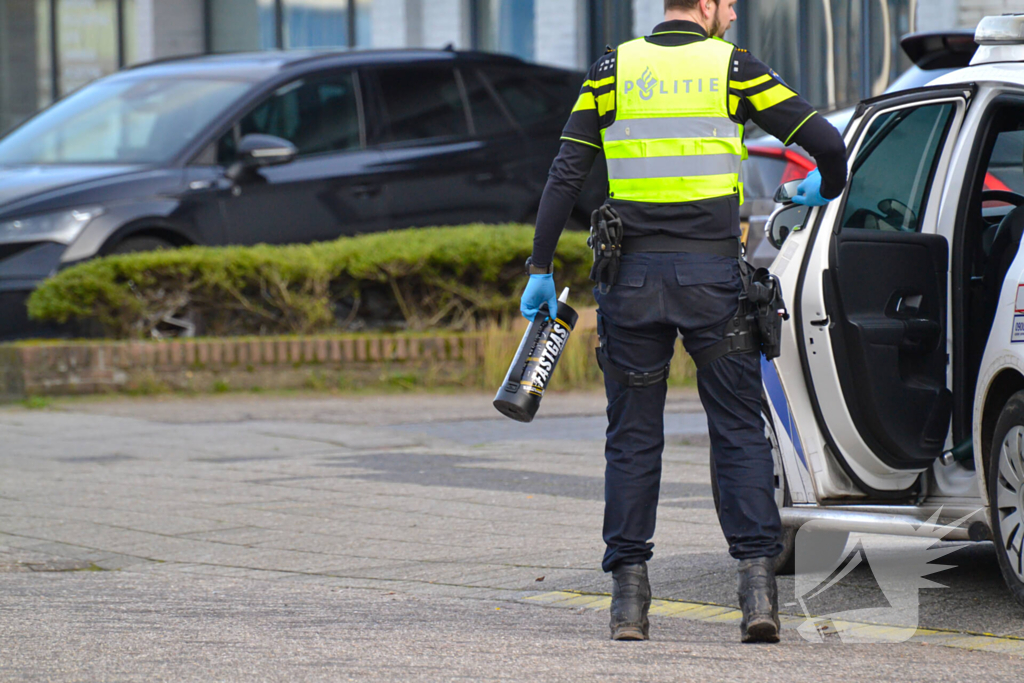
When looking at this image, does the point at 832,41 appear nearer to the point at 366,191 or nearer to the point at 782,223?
the point at 366,191

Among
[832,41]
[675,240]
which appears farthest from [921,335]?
[832,41]

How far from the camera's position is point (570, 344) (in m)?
10.6

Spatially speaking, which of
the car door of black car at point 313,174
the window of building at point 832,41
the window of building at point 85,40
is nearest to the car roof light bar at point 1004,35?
the car door of black car at point 313,174

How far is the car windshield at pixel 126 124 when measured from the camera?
412 inches

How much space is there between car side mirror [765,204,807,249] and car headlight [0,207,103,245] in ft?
19.5

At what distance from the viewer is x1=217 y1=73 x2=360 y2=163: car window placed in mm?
10727

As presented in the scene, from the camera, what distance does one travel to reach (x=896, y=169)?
499 centimetres

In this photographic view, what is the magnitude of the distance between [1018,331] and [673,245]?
3.13ft

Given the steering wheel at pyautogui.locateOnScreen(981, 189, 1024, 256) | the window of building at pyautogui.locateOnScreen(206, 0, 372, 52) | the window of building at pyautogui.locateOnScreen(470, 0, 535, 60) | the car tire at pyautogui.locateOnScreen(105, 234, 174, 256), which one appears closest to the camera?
the steering wheel at pyautogui.locateOnScreen(981, 189, 1024, 256)

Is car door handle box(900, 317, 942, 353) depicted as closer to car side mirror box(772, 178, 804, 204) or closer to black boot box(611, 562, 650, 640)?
car side mirror box(772, 178, 804, 204)

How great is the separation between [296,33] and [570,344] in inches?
428

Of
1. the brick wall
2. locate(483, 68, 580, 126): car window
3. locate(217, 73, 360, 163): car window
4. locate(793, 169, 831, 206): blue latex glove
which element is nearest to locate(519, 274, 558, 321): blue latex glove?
locate(793, 169, 831, 206): blue latex glove

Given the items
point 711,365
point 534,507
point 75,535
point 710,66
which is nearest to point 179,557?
point 75,535

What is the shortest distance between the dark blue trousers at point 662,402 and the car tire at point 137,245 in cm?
636
